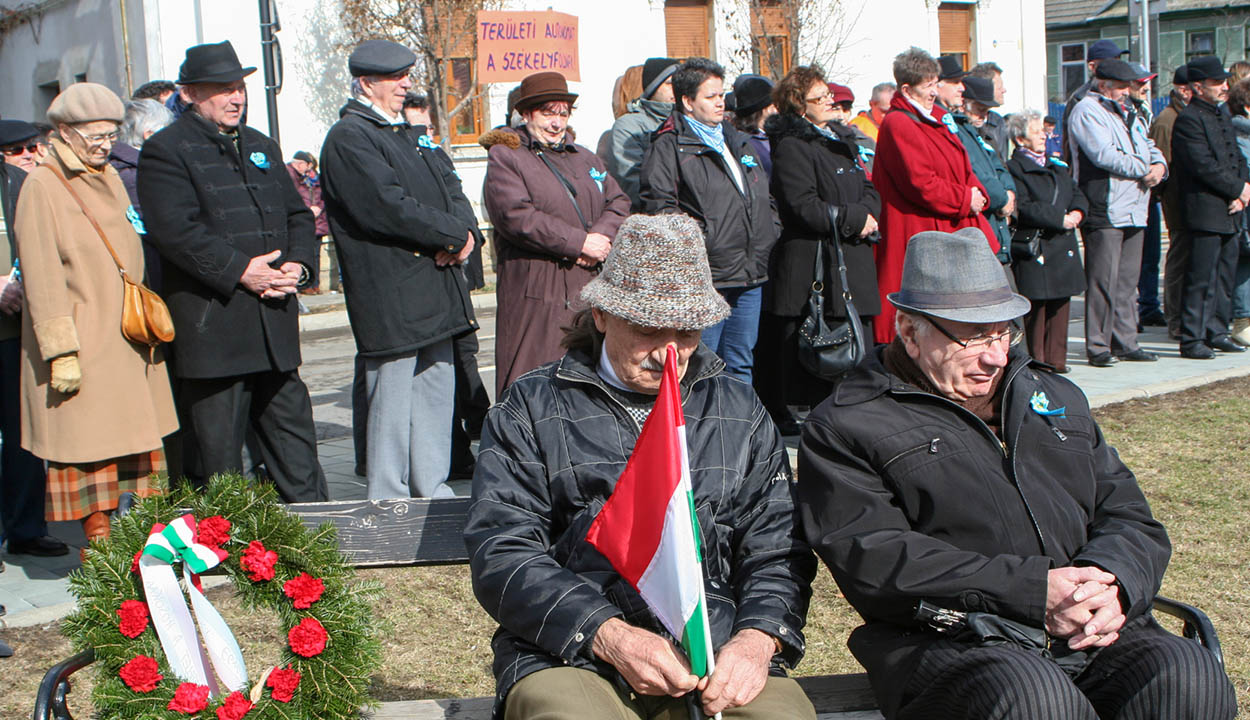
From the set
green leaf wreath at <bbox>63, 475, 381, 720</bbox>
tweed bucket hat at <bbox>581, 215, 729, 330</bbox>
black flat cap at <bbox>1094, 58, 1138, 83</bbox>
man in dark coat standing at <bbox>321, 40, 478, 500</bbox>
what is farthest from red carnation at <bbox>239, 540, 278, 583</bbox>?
black flat cap at <bbox>1094, 58, 1138, 83</bbox>

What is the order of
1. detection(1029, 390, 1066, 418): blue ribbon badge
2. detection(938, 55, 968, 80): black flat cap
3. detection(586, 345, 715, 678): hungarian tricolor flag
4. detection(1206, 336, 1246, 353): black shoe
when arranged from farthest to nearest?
detection(1206, 336, 1246, 353): black shoe → detection(938, 55, 968, 80): black flat cap → detection(1029, 390, 1066, 418): blue ribbon badge → detection(586, 345, 715, 678): hungarian tricolor flag

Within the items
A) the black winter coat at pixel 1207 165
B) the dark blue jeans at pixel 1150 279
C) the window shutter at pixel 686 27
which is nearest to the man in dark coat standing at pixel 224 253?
the black winter coat at pixel 1207 165

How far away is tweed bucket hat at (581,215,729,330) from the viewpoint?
10.4 feet

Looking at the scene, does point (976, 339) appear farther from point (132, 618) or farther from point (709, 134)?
point (709, 134)

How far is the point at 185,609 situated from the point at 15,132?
13.5 ft

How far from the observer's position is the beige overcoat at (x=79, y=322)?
4945 mm

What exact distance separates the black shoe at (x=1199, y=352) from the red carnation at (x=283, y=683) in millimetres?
8477

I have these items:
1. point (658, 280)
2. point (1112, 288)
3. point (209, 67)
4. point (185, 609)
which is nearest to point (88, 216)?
point (209, 67)

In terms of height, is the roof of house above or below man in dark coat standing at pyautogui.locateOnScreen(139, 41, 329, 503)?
above

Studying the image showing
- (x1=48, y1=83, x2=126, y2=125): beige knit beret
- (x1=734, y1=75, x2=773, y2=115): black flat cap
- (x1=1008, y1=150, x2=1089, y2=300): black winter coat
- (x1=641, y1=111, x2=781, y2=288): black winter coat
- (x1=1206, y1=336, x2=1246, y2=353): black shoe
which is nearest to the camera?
(x1=48, y1=83, x2=126, y2=125): beige knit beret

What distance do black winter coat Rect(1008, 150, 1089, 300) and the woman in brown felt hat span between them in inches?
140

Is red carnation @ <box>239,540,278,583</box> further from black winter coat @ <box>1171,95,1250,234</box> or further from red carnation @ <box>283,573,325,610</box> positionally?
black winter coat @ <box>1171,95,1250,234</box>

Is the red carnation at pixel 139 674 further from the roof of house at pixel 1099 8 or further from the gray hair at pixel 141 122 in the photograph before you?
the roof of house at pixel 1099 8

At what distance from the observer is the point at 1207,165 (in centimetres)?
956
